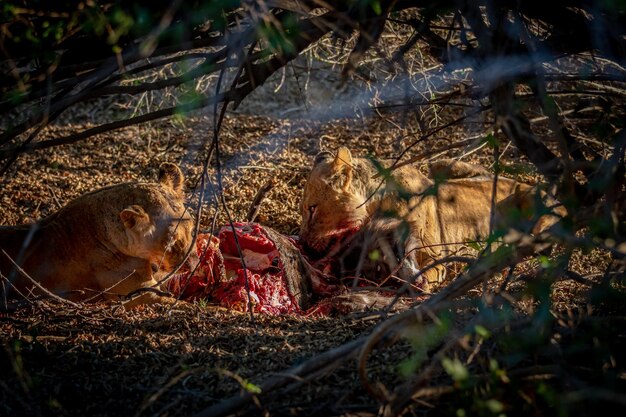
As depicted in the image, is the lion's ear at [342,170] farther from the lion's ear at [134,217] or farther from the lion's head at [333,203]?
the lion's ear at [134,217]

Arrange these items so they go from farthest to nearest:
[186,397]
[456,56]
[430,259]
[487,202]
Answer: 1. [487,202]
2. [430,259]
3. [456,56]
4. [186,397]

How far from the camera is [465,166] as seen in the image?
6605 mm

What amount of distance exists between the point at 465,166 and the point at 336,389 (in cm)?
403

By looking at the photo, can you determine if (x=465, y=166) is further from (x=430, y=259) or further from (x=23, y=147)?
(x=23, y=147)

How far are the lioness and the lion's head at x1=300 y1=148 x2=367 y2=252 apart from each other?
1178 millimetres

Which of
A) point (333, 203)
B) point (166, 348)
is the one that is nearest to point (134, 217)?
point (166, 348)

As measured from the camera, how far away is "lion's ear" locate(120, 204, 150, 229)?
4.65 m

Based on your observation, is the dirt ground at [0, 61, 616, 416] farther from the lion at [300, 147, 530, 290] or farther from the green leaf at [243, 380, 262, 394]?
the lion at [300, 147, 530, 290]

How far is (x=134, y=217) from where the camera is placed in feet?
15.4

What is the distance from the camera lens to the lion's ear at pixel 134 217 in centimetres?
465

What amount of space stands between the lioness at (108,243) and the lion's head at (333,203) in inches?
46.4

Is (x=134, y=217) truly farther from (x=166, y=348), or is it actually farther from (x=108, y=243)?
(x=166, y=348)

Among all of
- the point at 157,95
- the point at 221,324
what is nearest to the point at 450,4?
the point at 221,324

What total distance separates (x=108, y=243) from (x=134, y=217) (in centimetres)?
37
